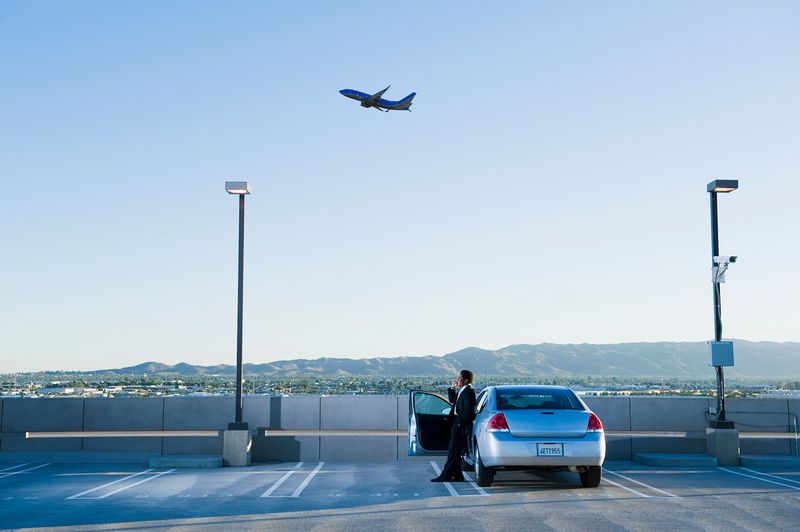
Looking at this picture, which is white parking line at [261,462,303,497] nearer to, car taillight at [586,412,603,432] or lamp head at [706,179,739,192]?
car taillight at [586,412,603,432]

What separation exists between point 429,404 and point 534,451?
281 cm

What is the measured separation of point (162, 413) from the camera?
19.6 m

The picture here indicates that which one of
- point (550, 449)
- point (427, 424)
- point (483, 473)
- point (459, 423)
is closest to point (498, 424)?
point (550, 449)

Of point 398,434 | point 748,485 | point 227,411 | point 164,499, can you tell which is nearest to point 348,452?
point 398,434

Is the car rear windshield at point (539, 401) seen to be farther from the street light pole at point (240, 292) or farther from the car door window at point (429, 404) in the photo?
the street light pole at point (240, 292)

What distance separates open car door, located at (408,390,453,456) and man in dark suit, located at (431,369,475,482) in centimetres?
34

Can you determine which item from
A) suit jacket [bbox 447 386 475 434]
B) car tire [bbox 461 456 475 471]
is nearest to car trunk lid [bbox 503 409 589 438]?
suit jacket [bbox 447 386 475 434]

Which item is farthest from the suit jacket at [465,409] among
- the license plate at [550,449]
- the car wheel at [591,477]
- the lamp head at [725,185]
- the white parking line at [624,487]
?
the lamp head at [725,185]

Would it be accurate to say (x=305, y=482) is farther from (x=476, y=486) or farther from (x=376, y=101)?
(x=376, y=101)

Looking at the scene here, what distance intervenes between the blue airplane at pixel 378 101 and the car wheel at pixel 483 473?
109ft

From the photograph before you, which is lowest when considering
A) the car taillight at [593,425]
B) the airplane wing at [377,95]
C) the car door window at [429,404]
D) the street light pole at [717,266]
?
the car taillight at [593,425]

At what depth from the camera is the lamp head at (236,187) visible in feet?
59.2

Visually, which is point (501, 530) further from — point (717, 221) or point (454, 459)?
point (717, 221)

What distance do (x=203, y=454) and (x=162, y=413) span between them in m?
1.53
